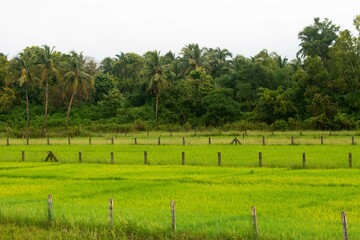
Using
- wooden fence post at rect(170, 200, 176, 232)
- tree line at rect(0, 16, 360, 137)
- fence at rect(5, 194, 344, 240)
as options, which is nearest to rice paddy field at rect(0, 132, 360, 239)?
fence at rect(5, 194, 344, 240)

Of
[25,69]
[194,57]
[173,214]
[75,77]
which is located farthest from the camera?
[194,57]

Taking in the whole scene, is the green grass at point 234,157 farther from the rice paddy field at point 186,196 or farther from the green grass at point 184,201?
the green grass at point 184,201

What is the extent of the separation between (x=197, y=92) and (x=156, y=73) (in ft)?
19.5

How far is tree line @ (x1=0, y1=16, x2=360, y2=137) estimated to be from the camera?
61.2m

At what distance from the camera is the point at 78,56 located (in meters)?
70.4

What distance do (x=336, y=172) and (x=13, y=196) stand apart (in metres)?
13.5

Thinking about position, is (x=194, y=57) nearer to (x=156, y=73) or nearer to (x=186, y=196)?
(x=156, y=73)

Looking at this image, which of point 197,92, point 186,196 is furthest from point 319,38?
point 186,196

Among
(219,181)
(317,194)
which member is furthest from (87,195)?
(317,194)

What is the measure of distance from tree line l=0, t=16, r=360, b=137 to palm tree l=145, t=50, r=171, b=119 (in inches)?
5.2

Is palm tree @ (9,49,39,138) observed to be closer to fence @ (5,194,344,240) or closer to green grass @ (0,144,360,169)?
green grass @ (0,144,360,169)

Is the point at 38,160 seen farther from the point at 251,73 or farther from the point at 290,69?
the point at 290,69

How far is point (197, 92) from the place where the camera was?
241ft

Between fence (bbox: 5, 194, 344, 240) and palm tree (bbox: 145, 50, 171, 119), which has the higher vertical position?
palm tree (bbox: 145, 50, 171, 119)
